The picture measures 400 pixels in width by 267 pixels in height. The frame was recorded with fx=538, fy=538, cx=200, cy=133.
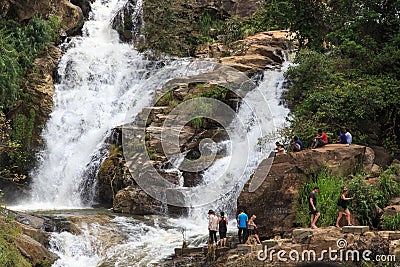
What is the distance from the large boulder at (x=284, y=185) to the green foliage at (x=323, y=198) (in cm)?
18

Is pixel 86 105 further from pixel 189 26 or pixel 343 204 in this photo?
pixel 343 204

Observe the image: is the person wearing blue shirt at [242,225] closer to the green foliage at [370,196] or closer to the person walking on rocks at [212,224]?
the person walking on rocks at [212,224]

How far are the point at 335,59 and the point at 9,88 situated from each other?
45.8ft

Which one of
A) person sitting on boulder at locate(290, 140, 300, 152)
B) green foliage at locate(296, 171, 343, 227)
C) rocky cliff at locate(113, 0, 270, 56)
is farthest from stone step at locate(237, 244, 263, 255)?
rocky cliff at locate(113, 0, 270, 56)

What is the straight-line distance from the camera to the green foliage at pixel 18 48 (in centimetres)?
2322

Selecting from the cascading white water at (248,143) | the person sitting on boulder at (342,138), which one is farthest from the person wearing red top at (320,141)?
the cascading white water at (248,143)

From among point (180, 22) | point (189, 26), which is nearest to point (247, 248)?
point (180, 22)

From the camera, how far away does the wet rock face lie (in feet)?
88.4

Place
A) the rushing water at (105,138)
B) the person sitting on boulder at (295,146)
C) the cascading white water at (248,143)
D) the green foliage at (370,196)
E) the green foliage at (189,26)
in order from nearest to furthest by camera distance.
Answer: the green foliage at (370,196) < the rushing water at (105,138) < the person sitting on boulder at (295,146) < the cascading white water at (248,143) < the green foliage at (189,26)

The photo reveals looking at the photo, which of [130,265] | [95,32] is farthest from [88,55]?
[130,265]

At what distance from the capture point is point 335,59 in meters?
22.1

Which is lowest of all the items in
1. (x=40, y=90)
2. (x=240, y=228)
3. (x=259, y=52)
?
(x=240, y=228)

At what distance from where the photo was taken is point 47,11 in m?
28.9

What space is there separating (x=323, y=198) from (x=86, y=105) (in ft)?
48.3
